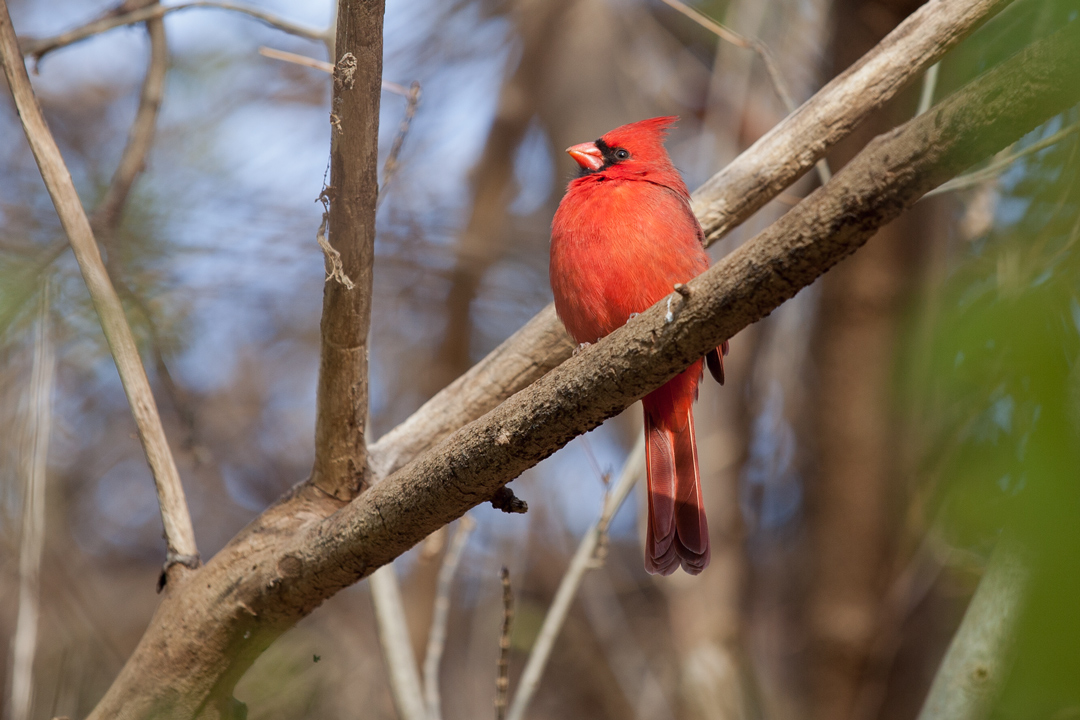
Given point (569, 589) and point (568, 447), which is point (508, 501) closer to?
point (569, 589)

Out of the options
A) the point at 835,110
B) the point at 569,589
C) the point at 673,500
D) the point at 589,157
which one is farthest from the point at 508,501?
the point at 589,157

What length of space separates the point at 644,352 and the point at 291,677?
65.8 inches

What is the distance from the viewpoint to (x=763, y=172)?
2633mm

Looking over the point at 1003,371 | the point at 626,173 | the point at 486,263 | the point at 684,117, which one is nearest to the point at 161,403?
the point at 486,263

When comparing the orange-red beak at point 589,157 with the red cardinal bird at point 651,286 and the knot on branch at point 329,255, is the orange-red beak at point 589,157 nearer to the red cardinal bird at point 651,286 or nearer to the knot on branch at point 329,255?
the red cardinal bird at point 651,286

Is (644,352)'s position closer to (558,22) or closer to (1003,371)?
(1003,371)

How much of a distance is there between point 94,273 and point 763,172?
1.82 m

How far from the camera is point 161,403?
5.12 m

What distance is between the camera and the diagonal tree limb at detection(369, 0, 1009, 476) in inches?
91.2

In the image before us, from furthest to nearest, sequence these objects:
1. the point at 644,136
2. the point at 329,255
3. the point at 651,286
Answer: the point at 644,136 < the point at 651,286 < the point at 329,255

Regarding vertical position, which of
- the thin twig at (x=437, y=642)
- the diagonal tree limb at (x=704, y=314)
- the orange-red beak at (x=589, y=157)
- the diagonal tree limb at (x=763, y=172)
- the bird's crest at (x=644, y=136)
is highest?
the orange-red beak at (x=589, y=157)

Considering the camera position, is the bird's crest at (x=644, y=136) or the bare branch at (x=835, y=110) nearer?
the bare branch at (x=835, y=110)

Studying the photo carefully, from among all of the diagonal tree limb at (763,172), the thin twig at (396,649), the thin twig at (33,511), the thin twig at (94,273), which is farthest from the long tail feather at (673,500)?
the thin twig at (33,511)

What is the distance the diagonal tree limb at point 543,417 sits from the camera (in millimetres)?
1138
